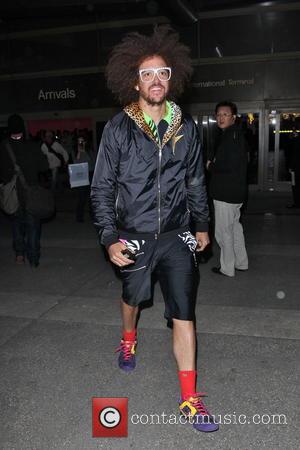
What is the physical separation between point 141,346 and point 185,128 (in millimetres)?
1908

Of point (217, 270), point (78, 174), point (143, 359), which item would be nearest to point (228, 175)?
point (217, 270)

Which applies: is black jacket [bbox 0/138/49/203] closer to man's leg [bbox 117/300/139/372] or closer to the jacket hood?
the jacket hood

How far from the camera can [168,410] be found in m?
2.90

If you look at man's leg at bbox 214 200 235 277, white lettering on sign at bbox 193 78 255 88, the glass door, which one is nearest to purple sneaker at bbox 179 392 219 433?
man's leg at bbox 214 200 235 277

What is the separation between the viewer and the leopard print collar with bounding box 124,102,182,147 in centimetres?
284

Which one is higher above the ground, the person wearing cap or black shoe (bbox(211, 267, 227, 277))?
the person wearing cap

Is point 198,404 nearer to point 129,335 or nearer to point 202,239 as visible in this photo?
point 129,335

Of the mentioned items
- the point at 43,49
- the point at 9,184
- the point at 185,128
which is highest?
the point at 43,49

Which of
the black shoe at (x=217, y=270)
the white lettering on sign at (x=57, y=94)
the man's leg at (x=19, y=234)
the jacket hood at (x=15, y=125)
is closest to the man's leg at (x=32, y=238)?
the man's leg at (x=19, y=234)

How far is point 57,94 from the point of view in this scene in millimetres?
15422

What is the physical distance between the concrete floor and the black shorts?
0.69 metres

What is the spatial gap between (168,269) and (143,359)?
41.9 inches

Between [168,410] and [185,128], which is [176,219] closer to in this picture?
[185,128]

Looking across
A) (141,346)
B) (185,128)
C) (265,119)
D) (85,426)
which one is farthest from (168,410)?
(265,119)
